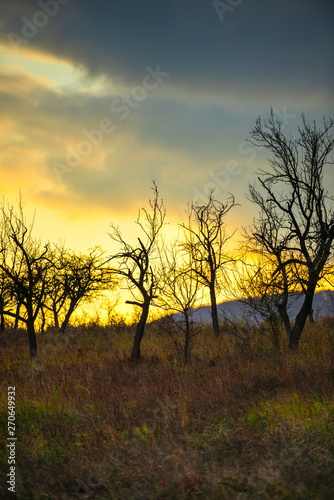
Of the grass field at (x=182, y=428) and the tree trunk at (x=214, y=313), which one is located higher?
the tree trunk at (x=214, y=313)

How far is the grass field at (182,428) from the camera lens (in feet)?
15.4

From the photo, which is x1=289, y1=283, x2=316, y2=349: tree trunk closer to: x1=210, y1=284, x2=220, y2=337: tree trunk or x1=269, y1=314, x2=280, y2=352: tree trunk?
x1=269, y1=314, x2=280, y2=352: tree trunk

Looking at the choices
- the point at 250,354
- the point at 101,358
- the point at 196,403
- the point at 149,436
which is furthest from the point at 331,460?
the point at 101,358

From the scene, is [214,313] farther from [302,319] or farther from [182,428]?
[182,428]

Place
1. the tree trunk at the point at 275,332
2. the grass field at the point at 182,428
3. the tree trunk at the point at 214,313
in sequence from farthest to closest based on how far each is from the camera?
the tree trunk at the point at 214,313, the tree trunk at the point at 275,332, the grass field at the point at 182,428

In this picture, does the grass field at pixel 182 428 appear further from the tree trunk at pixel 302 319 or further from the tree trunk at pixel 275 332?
the tree trunk at pixel 302 319

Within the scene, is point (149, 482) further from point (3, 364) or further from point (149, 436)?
point (3, 364)

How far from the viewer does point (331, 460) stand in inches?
194

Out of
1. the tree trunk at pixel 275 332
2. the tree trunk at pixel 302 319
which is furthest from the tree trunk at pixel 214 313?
the tree trunk at pixel 302 319

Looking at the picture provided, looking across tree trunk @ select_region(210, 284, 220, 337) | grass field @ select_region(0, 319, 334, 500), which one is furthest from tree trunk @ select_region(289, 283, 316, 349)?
tree trunk @ select_region(210, 284, 220, 337)

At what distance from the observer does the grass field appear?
4680mm

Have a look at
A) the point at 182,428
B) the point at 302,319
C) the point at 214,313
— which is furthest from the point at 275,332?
the point at 182,428

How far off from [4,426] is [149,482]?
457 centimetres

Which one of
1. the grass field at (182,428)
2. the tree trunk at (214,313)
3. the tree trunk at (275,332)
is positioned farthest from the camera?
the tree trunk at (214,313)
